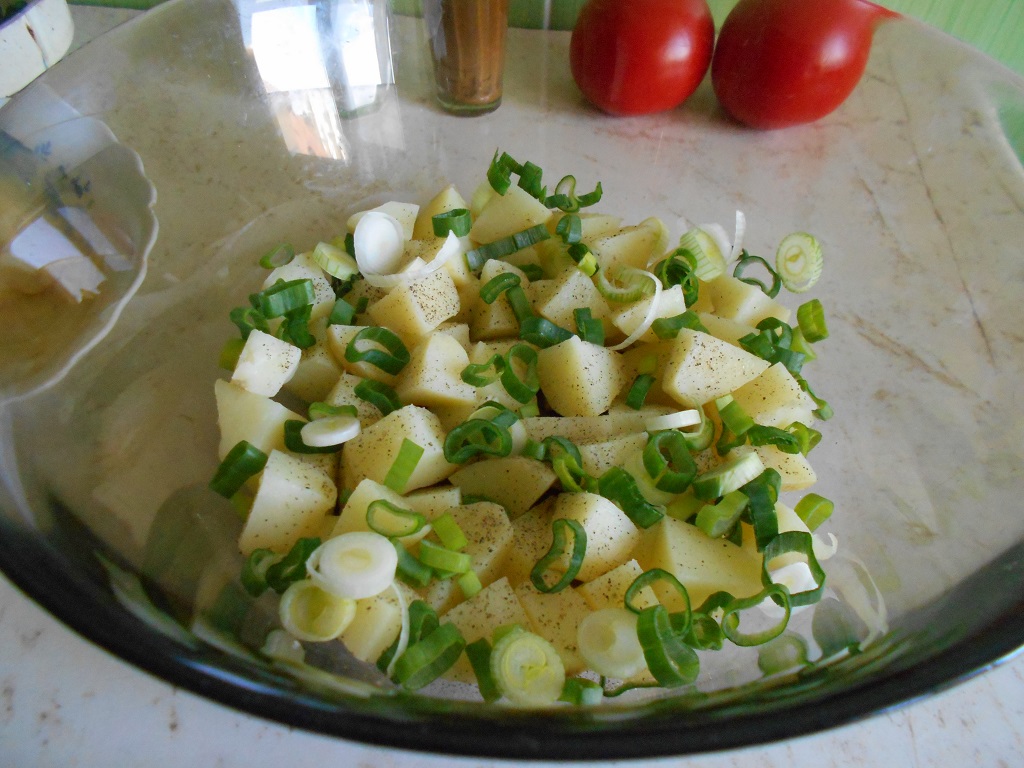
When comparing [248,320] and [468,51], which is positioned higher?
[468,51]

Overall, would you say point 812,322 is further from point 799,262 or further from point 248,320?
point 248,320

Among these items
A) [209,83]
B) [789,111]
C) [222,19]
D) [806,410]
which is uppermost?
[222,19]

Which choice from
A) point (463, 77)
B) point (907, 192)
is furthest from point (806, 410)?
point (463, 77)

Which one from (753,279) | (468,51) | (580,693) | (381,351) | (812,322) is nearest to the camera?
(580,693)

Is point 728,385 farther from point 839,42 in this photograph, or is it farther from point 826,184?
point 839,42

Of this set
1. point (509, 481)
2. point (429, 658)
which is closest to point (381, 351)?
point (509, 481)

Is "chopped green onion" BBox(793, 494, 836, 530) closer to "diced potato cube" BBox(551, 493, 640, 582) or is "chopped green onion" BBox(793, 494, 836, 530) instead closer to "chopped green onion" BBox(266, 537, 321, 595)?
"diced potato cube" BBox(551, 493, 640, 582)

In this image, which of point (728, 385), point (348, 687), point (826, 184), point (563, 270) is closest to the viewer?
point (348, 687)

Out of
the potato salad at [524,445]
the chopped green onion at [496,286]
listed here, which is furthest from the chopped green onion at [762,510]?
the chopped green onion at [496,286]
